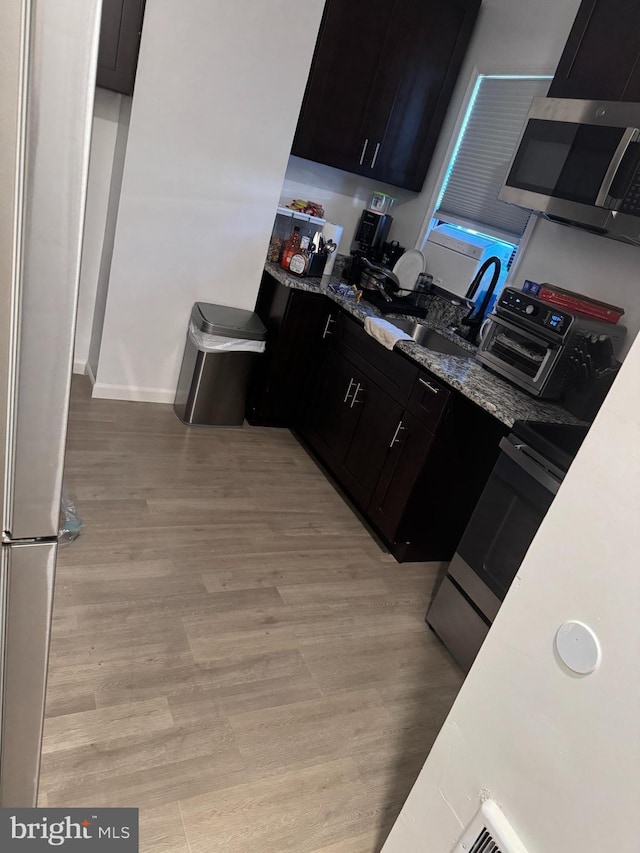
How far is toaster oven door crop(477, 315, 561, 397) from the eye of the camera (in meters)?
2.34

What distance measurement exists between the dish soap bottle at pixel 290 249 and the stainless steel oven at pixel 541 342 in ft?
4.40

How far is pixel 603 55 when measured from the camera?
2307mm

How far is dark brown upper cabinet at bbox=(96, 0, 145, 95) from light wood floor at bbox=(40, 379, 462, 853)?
5.24ft

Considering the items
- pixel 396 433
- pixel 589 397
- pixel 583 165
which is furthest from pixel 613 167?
pixel 396 433

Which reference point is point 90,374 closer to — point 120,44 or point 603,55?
point 120,44

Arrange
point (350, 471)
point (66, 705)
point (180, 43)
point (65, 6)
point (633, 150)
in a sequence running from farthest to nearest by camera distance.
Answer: point (350, 471) → point (180, 43) → point (633, 150) → point (66, 705) → point (65, 6)

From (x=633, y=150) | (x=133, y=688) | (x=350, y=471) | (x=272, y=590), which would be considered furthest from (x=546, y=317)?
(x=133, y=688)

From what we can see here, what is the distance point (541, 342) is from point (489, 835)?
1740 mm

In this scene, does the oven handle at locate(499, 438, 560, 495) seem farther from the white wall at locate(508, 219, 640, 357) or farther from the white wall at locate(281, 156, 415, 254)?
the white wall at locate(281, 156, 415, 254)

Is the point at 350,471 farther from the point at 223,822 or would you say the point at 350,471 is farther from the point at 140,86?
the point at 140,86

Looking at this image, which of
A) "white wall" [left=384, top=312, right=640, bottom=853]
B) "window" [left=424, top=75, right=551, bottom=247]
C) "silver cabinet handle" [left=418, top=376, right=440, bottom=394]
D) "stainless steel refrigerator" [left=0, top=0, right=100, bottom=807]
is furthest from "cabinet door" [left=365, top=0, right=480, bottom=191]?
"stainless steel refrigerator" [left=0, top=0, right=100, bottom=807]

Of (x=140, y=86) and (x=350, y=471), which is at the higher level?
(x=140, y=86)

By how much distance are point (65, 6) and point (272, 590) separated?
6.61ft

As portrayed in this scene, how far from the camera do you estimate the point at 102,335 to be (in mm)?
3199
